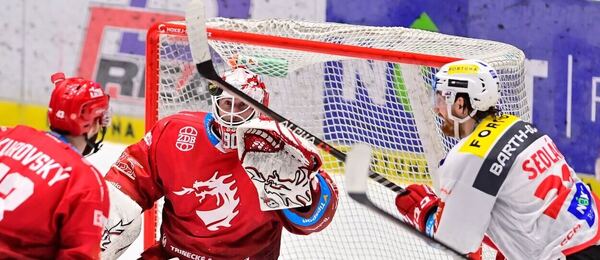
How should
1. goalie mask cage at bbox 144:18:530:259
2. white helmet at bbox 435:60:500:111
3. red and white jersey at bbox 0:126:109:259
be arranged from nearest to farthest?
red and white jersey at bbox 0:126:109:259 → white helmet at bbox 435:60:500:111 → goalie mask cage at bbox 144:18:530:259

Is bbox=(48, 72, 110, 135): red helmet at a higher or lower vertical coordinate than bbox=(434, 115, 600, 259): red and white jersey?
higher

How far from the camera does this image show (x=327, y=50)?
4289 millimetres

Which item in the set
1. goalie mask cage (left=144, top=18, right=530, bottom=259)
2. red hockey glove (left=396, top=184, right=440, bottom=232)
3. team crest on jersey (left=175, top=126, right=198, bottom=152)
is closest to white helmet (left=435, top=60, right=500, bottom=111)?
red hockey glove (left=396, top=184, right=440, bottom=232)

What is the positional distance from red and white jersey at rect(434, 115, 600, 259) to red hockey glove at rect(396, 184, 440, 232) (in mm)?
181

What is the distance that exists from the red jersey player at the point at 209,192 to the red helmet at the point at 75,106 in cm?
59

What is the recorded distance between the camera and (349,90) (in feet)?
15.4

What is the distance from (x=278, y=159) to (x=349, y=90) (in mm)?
1029

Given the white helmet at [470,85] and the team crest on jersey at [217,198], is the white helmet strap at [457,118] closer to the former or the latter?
the white helmet at [470,85]

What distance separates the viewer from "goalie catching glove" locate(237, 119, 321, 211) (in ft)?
12.2

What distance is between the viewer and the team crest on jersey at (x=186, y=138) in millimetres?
3918

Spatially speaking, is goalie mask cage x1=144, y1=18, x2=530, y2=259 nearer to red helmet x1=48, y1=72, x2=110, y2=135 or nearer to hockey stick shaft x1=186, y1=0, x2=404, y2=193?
hockey stick shaft x1=186, y1=0, x2=404, y2=193

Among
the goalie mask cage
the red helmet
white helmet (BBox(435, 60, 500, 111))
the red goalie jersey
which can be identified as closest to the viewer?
the red helmet

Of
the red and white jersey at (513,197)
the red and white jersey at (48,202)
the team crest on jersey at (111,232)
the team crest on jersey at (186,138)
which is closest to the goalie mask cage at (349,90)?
the team crest on jersey at (186,138)

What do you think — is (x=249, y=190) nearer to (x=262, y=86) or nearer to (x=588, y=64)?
(x=262, y=86)
